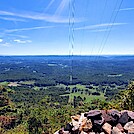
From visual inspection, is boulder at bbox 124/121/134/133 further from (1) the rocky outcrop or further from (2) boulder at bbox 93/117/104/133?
(2) boulder at bbox 93/117/104/133

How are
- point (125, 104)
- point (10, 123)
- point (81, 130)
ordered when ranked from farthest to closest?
point (10, 123) < point (125, 104) < point (81, 130)

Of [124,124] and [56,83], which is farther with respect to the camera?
[56,83]

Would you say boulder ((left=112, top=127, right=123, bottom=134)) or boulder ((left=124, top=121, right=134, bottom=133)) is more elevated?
boulder ((left=124, top=121, right=134, bottom=133))

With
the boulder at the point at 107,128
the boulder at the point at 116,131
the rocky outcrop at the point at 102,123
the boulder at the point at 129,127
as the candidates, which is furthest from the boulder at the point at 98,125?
the boulder at the point at 129,127

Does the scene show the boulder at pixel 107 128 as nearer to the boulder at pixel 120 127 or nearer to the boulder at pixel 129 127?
the boulder at pixel 120 127

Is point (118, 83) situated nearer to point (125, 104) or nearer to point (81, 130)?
point (125, 104)

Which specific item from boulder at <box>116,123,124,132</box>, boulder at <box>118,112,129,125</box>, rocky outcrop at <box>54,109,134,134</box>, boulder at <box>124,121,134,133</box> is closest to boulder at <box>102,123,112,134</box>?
rocky outcrop at <box>54,109,134,134</box>

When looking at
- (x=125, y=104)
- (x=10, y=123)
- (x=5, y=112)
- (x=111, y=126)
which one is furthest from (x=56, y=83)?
(x=111, y=126)

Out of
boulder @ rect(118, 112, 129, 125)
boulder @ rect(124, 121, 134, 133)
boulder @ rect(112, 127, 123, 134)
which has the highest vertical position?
boulder @ rect(118, 112, 129, 125)
